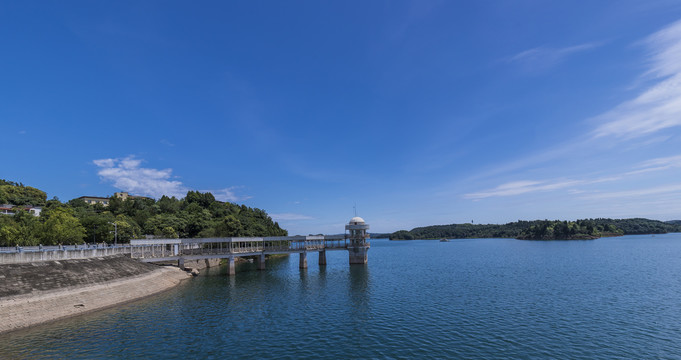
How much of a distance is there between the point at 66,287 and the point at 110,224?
2012 inches

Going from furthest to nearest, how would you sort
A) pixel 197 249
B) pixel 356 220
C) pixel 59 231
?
pixel 356 220 < pixel 197 249 < pixel 59 231

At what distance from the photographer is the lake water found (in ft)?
93.7

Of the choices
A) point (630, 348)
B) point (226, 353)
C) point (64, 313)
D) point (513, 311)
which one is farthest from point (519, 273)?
point (64, 313)

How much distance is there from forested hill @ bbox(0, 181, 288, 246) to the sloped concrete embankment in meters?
24.2

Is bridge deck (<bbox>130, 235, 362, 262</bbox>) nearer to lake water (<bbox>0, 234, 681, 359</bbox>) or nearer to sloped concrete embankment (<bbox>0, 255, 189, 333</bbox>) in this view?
sloped concrete embankment (<bbox>0, 255, 189, 333</bbox>)

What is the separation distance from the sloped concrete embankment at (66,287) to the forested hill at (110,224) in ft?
79.5

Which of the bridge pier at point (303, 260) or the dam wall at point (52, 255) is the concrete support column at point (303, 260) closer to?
the bridge pier at point (303, 260)

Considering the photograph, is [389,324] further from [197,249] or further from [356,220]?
[197,249]

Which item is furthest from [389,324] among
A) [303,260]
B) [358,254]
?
[358,254]

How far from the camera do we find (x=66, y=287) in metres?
44.4

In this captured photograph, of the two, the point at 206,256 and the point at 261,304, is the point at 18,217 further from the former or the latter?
the point at 261,304

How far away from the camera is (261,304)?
48719 millimetres

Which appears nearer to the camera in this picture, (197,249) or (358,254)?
(197,249)

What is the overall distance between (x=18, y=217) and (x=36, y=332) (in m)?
81.0
